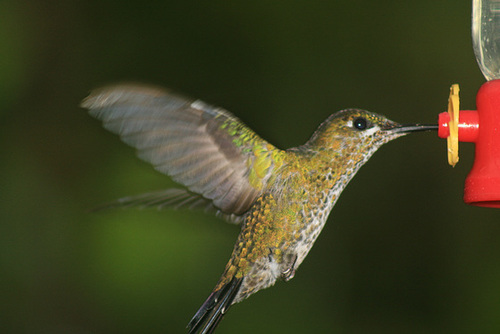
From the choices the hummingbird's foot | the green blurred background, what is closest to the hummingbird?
the hummingbird's foot

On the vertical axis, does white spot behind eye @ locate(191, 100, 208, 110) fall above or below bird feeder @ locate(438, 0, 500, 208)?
above

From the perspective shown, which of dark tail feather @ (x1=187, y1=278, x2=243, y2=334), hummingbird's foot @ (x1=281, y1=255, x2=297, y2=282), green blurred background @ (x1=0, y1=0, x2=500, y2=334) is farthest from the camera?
green blurred background @ (x1=0, y1=0, x2=500, y2=334)

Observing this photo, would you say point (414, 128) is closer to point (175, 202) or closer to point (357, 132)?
point (357, 132)

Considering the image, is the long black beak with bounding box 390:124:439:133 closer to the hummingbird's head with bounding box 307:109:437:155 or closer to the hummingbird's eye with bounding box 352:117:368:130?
the hummingbird's head with bounding box 307:109:437:155

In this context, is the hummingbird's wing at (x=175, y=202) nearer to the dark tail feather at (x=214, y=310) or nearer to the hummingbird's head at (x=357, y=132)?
the dark tail feather at (x=214, y=310)

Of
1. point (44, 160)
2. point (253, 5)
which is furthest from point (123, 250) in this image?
point (253, 5)

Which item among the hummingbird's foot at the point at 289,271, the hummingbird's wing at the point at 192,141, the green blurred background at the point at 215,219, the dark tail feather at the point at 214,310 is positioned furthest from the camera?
the green blurred background at the point at 215,219

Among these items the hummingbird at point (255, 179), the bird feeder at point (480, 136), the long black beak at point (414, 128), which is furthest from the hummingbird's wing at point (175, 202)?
the bird feeder at point (480, 136)

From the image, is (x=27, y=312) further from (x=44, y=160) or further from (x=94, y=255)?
(x=44, y=160)
